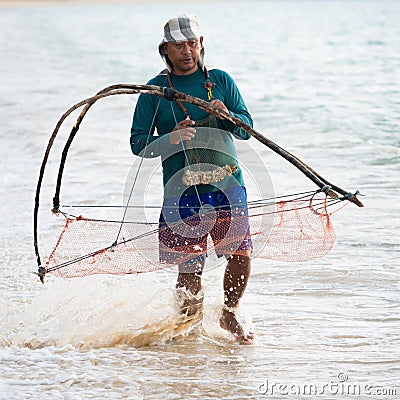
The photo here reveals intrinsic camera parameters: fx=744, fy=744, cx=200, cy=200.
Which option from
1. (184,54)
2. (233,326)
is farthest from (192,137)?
(233,326)

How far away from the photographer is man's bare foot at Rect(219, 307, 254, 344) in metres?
3.82

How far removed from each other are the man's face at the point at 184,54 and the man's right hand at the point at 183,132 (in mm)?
258

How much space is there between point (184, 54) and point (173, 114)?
0.93 feet

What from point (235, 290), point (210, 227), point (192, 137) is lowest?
point (235, 290)

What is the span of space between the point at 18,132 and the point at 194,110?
761cm

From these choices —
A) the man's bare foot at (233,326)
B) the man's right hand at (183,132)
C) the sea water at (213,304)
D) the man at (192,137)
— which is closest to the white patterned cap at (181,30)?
the man at (192,137)

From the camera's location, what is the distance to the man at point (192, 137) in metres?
3.46

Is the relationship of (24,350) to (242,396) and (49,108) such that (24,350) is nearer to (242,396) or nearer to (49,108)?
(242,396)

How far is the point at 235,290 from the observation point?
3.73m

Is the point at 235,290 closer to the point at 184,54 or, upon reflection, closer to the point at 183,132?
the point at 183,132

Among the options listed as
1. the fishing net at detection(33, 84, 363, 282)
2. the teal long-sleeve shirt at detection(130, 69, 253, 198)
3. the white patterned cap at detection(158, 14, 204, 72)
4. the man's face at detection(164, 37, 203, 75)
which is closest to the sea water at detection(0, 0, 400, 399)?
the fishing net at detection(33, 84, 363, 282)

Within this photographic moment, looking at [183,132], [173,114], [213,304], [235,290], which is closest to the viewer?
[183,132]

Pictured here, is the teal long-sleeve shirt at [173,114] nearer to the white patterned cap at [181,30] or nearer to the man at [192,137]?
the man at [192,137]

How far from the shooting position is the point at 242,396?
328 cm
